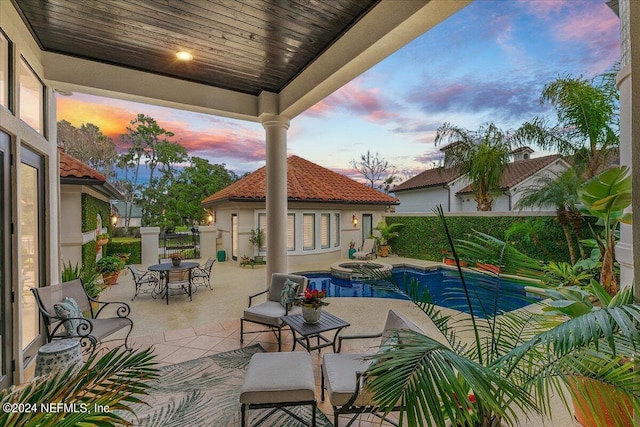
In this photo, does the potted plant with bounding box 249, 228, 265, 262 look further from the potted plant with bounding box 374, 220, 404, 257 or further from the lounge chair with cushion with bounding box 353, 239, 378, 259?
the potted plant with bounding box 374, 220, 404, 257

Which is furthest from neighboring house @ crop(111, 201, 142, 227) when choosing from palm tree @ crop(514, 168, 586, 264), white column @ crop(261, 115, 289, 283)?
palm tree @ crop(514, 168, 586, 264)

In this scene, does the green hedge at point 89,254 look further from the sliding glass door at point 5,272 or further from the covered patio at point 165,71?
the sliding glass door at point 5,272

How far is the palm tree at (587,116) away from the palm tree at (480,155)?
3.14m

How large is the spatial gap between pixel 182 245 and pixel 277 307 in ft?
49.5

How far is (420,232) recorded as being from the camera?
14133 mm

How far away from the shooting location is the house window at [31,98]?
12.3 ft

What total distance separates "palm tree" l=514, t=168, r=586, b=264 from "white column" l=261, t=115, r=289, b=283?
7.47 meters

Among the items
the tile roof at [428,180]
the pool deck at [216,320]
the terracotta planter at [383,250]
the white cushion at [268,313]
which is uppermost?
the tile roof at [428,180]

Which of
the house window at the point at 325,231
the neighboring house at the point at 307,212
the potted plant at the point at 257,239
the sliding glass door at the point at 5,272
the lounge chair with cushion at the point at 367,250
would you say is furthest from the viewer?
the house window at the point at 325,231

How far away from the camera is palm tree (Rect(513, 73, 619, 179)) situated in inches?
257

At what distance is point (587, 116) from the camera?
6.68m

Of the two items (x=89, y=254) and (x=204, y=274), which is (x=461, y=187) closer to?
(x=204, y=274)

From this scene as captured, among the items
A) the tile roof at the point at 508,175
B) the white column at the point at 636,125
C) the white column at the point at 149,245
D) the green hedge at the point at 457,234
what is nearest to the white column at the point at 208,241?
the white column at the point at 149,245

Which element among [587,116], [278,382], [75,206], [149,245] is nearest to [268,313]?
A: [278,382]
